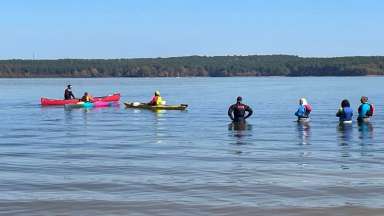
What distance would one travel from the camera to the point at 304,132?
2788 cm


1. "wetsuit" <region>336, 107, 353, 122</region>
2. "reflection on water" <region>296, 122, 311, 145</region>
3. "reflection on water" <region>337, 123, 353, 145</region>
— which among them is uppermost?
"wetsuit" <region>336, 107, 353, 122</region>

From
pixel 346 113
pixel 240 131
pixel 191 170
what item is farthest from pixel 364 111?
pixel 191 170

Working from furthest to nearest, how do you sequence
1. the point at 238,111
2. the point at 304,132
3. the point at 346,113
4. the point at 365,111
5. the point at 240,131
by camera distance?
the point at 238,111, the point at 365,111, the point at 346,113, the point at 240,131, the point at 304,132

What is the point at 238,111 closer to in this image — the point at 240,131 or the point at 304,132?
the point at 240,131

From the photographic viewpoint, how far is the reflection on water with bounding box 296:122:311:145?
24.0m

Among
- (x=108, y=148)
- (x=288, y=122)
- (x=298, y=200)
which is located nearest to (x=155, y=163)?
(x=108, y=148)

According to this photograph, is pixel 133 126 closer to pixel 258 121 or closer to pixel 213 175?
pixel 258 121

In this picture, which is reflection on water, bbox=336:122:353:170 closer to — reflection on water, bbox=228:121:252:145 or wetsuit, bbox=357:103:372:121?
wetsuit, bbox=357:103:372:121

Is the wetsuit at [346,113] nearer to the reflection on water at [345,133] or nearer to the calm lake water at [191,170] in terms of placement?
the reflection on water at [345,133]

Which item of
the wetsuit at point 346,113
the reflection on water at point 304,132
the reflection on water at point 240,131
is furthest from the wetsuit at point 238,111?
the wetsuit at point 346,113

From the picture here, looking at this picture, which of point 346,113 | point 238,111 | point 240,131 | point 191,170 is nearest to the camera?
point 191,170

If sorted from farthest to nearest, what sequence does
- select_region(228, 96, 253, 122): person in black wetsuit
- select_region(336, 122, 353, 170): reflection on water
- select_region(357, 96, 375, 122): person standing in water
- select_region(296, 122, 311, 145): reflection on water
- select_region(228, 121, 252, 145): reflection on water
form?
select_region(228, 96, 253, 122): person in black wetsuit
select_region(357, 96, 375, 122): person standing in water
select_region(228, 121, 252, 145): reflection on water
select_region(296, 122, 311, 145): reflection on water
select_region(336, 122, 353, 170): reflection on water

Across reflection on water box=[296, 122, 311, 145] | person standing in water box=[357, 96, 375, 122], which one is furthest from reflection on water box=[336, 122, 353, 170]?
reflection on water box=[296, 122, 311, 145]

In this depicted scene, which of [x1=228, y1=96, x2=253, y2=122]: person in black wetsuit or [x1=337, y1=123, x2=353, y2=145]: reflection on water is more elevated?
[x1=228, y1=96, x2=253, y2=122]: person in black wetsuit
